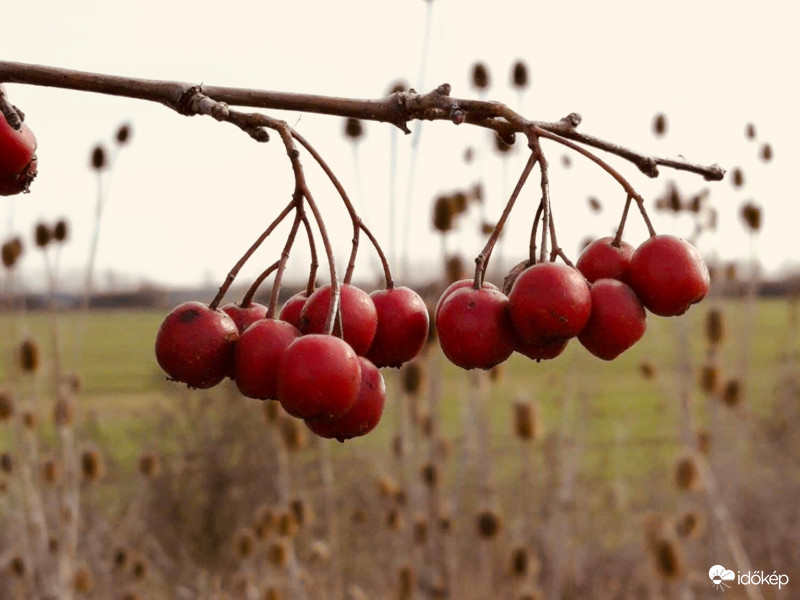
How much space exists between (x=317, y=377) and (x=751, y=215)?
304cm

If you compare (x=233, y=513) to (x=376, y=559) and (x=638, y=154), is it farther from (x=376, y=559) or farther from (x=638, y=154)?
(x=638, y=154)

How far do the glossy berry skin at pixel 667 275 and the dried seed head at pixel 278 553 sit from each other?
2151 millimetres

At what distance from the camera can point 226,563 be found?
4.89 meters

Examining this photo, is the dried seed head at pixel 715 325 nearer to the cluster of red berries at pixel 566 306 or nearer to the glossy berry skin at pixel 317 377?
the cluster of red berries at pixel 566 306

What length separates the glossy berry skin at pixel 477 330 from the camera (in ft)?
2.80

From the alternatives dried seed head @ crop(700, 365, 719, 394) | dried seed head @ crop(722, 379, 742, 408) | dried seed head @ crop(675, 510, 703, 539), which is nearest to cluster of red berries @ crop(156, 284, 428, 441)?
dried seed head @ crop(700, 365, 719, 394)

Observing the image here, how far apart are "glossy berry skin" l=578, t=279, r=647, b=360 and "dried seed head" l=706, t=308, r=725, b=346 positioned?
9.53 feet

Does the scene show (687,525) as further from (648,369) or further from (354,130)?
(354,130)

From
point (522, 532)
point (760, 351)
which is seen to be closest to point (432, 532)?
point (522, 532)

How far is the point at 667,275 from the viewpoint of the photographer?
89 cm

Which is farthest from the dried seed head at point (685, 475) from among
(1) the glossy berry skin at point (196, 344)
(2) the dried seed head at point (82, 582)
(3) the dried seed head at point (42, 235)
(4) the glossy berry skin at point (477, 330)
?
(1) the glossy berry skin at point (196, 344)

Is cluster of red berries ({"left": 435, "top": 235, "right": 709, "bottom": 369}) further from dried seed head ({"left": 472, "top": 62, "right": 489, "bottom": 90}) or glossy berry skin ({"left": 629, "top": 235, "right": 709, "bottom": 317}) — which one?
dried seed head ({"left": 472, "top": 62, "right": 489, "bottom": 90})

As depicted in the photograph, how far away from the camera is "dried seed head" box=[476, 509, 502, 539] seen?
3174mm

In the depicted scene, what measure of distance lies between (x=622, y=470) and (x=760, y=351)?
882 centimetres
